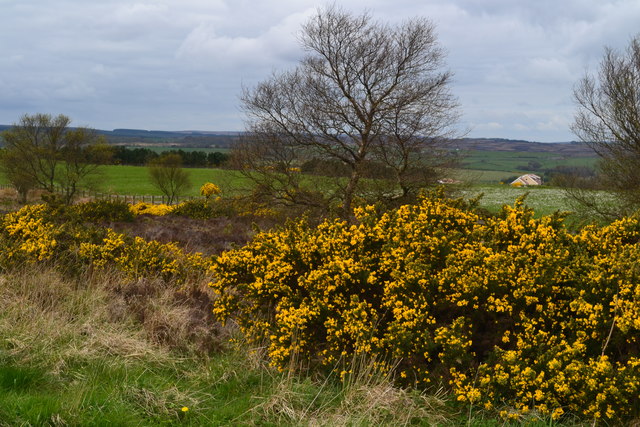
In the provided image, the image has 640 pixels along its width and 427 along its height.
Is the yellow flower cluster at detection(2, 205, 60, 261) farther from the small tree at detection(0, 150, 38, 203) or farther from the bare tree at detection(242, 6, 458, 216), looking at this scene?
the small tree at detection(0, 150, 38, 203)

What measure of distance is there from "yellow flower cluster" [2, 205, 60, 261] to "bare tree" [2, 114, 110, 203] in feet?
98.0

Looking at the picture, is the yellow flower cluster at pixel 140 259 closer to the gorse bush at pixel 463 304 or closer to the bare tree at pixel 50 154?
the gorse bush at pixel 463 304

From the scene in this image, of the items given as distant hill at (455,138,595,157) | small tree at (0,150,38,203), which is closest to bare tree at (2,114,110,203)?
small tree at (0,150,38,203)

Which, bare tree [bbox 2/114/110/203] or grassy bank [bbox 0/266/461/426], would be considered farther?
bare tree [bbox 2/114/110/203]

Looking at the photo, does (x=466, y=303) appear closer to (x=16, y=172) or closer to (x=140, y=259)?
(x=140, y=259)

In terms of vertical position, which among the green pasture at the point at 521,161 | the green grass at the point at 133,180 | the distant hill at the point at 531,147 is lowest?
the green grass at the point at 133,180

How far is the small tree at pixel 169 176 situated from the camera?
149 ft

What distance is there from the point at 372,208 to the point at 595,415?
2.85m

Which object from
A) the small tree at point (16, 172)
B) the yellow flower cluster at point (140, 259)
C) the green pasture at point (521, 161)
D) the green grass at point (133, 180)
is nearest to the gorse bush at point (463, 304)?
the yellow flower cluster at point (140, 259)

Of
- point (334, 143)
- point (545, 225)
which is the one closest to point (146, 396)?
point (545, 225)

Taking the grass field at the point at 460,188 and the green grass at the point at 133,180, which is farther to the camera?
the green grass at the point at 133,180

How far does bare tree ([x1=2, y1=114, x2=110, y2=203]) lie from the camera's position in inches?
1523

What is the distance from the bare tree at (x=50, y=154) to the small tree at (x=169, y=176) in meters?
4.80

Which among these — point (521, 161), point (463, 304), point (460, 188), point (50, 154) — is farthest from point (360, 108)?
point (521, 161)
